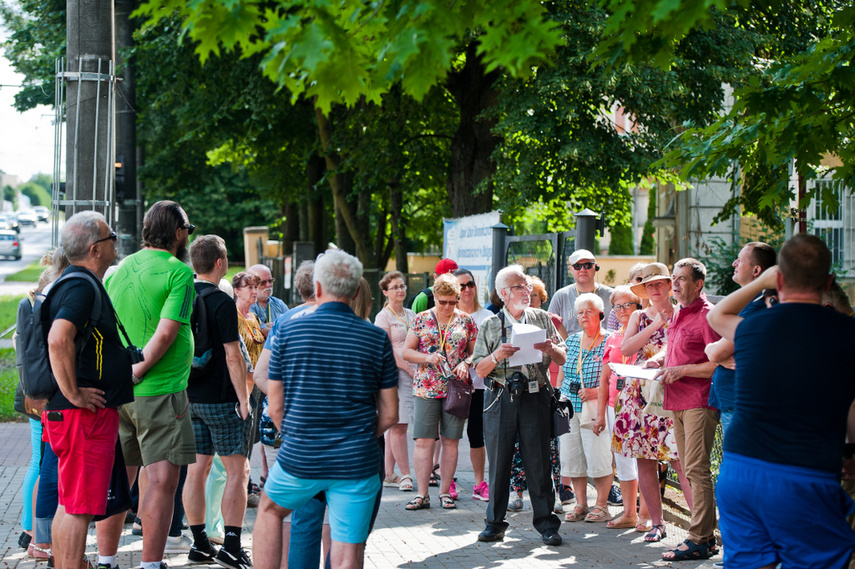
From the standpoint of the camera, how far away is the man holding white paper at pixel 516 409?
657 centimetres

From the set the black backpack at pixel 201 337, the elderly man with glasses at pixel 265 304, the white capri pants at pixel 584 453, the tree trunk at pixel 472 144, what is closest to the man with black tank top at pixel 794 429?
the black backpack at pixel 201 337

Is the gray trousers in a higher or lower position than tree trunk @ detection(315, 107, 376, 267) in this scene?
lower

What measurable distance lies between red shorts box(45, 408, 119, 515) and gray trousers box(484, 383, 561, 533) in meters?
2.91

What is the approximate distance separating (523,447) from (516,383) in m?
0.51

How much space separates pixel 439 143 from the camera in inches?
797

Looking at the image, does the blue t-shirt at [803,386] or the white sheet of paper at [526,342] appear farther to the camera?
the white sheet of paper at [526,342]

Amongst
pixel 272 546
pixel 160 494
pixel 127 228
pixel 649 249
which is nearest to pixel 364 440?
pixel 272 546

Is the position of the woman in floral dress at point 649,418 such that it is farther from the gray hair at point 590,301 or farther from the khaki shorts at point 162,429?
the khaki shorts at point 162,429

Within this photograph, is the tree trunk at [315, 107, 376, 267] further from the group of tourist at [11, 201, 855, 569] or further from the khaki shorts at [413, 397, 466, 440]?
the khaki shorts at [413, 397, 466, 440]

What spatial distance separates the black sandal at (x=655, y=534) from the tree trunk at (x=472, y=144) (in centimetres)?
1041

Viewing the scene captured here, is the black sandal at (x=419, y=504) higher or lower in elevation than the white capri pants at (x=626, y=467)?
lower

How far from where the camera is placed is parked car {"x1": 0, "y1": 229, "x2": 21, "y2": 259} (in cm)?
6288

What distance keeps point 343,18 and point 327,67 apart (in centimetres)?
36

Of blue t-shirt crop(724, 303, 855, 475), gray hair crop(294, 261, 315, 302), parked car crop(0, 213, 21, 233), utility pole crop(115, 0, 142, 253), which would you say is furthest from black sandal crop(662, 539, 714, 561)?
parked car crop(0, 213, 21, 233)
